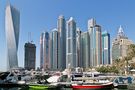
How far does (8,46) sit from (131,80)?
12235 centimetres

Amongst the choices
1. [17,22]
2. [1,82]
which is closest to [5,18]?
[17,22]

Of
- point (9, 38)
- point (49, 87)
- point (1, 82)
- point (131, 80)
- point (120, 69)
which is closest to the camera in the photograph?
point (49, 87)

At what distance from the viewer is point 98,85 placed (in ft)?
194

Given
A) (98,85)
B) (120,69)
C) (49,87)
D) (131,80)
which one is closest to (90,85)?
(98,85)

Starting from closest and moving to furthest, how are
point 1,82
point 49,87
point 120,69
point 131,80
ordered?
point 49,87 → point 1,82 → point 131,80 → point 120,69

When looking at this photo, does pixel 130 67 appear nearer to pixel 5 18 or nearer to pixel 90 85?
pixel 90 85

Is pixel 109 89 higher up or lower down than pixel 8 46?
lower down

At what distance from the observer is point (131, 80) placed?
84.7 m

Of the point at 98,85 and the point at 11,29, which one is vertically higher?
the point at 11,29

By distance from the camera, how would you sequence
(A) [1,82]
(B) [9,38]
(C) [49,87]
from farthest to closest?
(B) [9,38]
(A) [1,82]
(C) [49,87]

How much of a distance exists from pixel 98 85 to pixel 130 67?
79.2m

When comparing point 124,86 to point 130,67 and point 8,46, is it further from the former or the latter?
point 8,46

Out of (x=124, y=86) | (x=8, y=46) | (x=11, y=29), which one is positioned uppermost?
(x=11, y=29)

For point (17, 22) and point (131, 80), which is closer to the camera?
point (131, 80)
